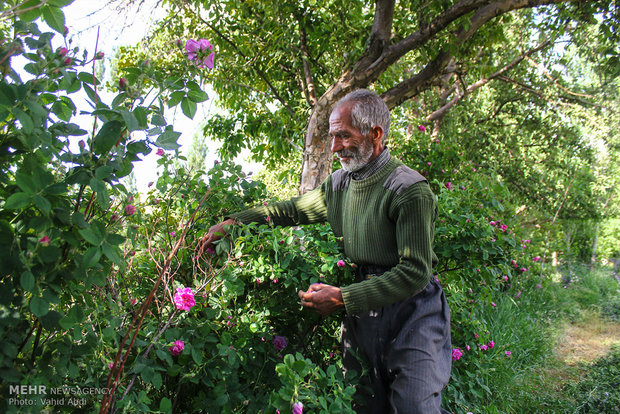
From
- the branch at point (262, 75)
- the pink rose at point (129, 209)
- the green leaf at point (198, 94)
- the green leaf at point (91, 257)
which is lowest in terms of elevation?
the green leaf at point (91, 257)

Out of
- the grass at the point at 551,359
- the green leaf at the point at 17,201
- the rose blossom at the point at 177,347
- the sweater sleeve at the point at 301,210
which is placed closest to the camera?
the green leaf at the point at 17,201

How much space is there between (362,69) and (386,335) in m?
2.70

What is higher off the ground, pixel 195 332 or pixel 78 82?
pixel 78 82

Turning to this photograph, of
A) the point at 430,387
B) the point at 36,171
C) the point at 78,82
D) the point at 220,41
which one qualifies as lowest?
the point at 430,387

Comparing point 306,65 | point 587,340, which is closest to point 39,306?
point 306,65

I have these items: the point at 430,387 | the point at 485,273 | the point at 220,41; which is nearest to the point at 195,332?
the point at 430,387

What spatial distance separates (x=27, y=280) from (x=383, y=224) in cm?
131

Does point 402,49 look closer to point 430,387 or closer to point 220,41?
point 220,41

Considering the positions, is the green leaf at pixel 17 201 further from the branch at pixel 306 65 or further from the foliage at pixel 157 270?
the branch at pixel 306 65

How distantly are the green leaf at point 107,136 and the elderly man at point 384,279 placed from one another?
91 centimetres

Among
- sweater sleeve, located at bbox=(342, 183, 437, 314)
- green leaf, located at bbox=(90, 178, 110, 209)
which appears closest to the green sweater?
sweater sleeve, located at bbox=(342, 183, 437, 314)

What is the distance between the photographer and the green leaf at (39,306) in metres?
1.07

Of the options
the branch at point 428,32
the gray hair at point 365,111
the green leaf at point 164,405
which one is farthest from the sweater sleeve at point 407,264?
the branch at point 428,32

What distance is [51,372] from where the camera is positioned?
4.16ft
